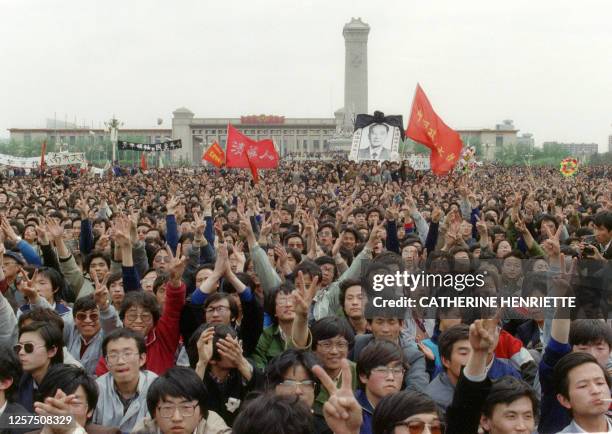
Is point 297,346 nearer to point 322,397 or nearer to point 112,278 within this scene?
point 322,397

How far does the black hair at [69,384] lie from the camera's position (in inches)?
123

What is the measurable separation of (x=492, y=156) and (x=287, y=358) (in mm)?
80857

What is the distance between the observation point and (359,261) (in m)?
5.27

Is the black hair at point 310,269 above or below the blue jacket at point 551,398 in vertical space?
above

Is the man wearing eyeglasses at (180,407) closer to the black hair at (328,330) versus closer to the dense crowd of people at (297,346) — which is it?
the dense crowd of people at (297,346)

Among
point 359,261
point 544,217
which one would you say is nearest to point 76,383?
point 359,261

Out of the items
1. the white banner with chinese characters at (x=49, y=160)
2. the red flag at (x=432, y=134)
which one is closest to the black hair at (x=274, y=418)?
the red flag at (x=432, y=134)

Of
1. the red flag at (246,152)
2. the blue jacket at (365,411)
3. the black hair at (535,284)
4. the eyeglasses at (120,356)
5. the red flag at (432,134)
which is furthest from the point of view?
the red flag at (246,152)

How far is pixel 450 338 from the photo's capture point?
11.6 ft

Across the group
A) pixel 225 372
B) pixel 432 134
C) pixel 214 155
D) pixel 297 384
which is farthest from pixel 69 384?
pixel 214 155

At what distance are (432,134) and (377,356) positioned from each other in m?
9.72

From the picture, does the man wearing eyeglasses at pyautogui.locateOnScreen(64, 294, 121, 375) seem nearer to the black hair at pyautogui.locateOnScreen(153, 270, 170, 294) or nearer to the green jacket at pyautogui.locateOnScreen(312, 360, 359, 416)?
the black hair at pyautogui.locateOnScreen(153, 270, 170, 294)

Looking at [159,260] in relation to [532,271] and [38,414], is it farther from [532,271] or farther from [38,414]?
[38,414]

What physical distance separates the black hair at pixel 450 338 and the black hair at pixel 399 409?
30.9 inches
